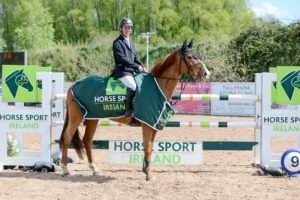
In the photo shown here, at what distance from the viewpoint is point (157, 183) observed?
24.6ft

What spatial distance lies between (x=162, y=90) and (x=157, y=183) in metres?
1.43

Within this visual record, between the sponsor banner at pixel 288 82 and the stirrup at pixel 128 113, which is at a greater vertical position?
the sponsor banner at pixel 288 82

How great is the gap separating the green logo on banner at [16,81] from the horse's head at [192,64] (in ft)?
9.08

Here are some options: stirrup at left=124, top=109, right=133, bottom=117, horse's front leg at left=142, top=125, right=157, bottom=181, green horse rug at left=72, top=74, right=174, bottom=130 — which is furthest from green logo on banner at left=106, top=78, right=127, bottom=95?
horse's front leg at left=142, top=125, right=157, bottom=181

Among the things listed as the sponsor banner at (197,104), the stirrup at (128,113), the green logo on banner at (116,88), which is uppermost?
the green logo on banner at (116,88)

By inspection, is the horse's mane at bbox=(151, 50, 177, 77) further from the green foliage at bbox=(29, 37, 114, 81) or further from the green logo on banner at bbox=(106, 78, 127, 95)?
the green foliage at bbox=(29, 37, 114, 81)

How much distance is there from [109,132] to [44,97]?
6.72m

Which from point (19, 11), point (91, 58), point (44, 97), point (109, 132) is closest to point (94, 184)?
point (44, 97)

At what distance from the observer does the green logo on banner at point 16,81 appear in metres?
8.73

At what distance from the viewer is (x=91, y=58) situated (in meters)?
40.1

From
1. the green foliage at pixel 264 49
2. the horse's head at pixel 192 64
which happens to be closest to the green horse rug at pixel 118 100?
the horse's head at pixel 192 64

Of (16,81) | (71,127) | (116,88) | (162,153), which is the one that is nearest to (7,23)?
(16,81)

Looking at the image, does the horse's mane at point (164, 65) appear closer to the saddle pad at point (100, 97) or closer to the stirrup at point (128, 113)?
the saddle pad at point (100, 97)

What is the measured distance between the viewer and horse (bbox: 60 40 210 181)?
777cm
